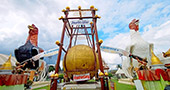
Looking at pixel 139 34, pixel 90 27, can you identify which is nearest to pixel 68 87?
pixel 90 27

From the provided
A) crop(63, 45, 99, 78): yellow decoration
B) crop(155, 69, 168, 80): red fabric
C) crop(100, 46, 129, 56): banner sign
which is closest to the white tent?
crop(100, 46, 129, 56): banner sign

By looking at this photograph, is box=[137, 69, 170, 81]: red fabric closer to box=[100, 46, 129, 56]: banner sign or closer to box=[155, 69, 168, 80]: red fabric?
box=[155, 69, 168, 80]: red fabric

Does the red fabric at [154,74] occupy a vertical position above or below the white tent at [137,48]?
below

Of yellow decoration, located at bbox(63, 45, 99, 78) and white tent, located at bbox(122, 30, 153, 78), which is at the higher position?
white tent, located at bbox(122, 30, 153, 78)

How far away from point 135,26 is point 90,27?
12.4 meters

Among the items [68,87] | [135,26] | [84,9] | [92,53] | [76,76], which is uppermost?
[135,26]

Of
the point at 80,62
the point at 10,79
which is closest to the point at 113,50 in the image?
the point at 80,62

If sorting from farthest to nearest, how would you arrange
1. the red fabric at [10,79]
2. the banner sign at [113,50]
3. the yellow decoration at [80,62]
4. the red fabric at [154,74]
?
the banner sign at [113,50]
the yellow decoration at [80,62]
the red fabric at [10,79]
the red fabric at [154,74]

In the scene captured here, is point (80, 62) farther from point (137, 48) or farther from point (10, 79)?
point (137, 48)

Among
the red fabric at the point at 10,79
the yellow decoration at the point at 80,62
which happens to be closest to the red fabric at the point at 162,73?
the yellow decoration at the point at 80,62

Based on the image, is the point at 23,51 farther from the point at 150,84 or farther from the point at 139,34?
the point at 139,34

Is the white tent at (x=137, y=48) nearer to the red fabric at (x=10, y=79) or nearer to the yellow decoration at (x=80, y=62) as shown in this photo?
the yellow decoration at (x=80, y=62)

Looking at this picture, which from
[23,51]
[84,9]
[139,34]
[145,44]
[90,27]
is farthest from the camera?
[139,34]

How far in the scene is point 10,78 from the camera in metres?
4.66
